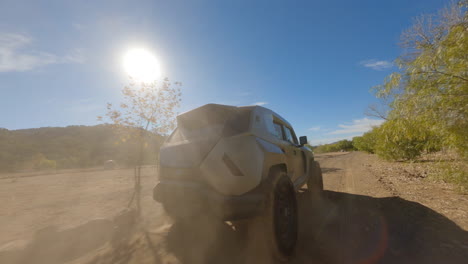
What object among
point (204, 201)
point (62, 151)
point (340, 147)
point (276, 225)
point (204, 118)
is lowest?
point (276, 225)

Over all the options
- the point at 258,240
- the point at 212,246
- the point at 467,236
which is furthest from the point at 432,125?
the point at 212,246

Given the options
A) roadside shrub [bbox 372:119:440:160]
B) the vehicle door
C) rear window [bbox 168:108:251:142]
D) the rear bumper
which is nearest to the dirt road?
the rear bumper

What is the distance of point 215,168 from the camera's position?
6.70 ft

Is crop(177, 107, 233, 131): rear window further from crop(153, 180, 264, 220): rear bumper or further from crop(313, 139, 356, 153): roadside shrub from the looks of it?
crop(313, 139, 356, 153): roadside shrub

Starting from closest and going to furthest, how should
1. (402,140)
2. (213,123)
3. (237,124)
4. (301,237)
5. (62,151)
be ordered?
1. (237,124)
2. (213,123)
3. (301,237)
4. (402,140)
5. (62,151)

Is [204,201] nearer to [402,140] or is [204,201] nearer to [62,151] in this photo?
[402,140]

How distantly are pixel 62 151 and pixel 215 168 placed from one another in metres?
53.2

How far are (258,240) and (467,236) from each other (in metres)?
2.73

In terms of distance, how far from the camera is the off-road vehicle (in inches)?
77.2

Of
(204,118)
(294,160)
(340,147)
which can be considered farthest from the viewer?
(340,147)

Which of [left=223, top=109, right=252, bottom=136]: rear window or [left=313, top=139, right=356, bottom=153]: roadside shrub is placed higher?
[left=313, top=139, right=356, bottom=153]: roadside shrub

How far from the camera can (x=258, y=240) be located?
2.12 m

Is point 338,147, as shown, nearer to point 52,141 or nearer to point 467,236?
point 467,236

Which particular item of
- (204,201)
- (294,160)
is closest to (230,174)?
(204,201)
